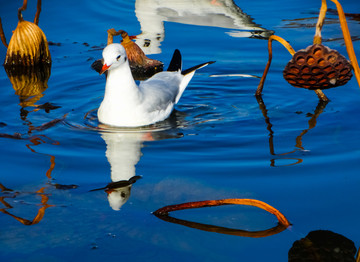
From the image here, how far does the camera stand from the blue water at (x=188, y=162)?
3701 millimetres

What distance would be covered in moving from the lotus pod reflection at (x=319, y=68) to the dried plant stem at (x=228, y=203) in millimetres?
997

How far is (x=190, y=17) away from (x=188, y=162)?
5.02 m

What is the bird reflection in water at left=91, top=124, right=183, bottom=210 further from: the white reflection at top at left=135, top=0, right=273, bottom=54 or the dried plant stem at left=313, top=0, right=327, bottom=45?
the white reflection at top at left=135, top=0, right=273, bottom=54

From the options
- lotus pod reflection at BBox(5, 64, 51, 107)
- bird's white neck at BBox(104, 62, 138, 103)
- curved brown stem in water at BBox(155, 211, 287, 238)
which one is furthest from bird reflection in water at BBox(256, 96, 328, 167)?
lotus pod reflection at BBox(5, 64, 51, 107)

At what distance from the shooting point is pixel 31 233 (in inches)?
150

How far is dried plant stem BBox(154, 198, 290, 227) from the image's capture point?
12.3ft

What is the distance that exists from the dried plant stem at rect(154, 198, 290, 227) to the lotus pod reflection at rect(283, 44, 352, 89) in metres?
1.00

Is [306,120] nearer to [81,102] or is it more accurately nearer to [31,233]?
[81,102]

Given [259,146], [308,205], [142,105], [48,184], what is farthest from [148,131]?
[308,205]

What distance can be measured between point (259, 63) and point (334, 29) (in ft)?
6.07

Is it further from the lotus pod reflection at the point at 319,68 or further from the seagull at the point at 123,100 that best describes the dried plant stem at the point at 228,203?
the seagull at the point at 123,100

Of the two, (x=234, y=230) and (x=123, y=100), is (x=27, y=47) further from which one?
(x=234, y=230)

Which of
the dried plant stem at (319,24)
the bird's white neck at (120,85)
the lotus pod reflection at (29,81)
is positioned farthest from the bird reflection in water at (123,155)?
the dried plant stem at (319,24)

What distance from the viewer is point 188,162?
4.90 m
